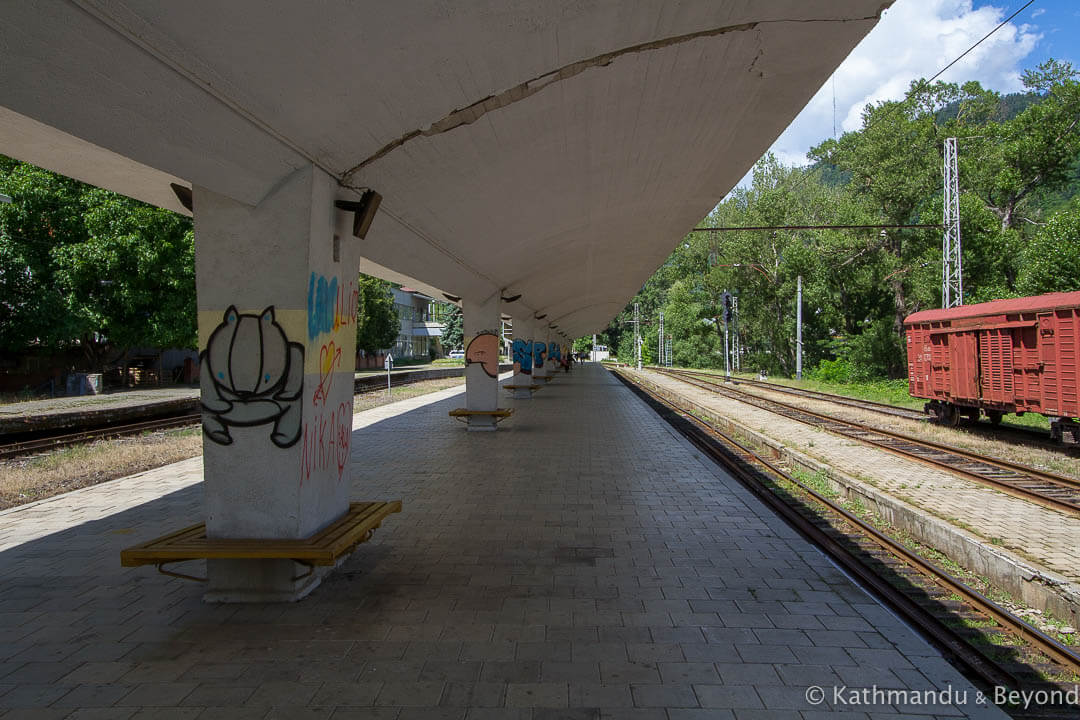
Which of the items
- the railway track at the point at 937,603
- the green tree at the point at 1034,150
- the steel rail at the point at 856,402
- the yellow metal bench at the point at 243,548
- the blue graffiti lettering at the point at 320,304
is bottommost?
the railway track at the point at 937,603

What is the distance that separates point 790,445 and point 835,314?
30.8m

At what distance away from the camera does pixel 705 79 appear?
20.4ft

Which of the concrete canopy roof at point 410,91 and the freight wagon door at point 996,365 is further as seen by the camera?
the freight wagon door at point 996,365

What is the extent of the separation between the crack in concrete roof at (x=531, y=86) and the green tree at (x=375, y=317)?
43.2m

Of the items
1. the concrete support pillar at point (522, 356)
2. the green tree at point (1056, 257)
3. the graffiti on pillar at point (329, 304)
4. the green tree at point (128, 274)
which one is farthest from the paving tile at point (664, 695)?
the green tree at point (128, 274)

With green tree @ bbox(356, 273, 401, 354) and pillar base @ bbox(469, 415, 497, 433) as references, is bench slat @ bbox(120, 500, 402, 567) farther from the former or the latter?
green tree @ bbox(356, 273, 401, 354)

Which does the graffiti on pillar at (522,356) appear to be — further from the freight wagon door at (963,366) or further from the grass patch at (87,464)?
the freight wagon door at (963,366)

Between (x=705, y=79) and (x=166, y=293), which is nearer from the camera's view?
(x=705, y=79)

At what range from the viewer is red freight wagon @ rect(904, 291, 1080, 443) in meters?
11.2

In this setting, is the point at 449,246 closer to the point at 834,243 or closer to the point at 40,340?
the point at 40,340

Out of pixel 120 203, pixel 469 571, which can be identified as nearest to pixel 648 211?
pixel 469 571

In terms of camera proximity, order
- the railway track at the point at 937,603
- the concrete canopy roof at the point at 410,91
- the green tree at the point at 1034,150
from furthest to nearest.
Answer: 1. the green tree at the point at 1034,150
2. the railway track at the point at 937,603
3. the concrete canopy roof at the point at 410,91

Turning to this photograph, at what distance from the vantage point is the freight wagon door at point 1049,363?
37.4 feet

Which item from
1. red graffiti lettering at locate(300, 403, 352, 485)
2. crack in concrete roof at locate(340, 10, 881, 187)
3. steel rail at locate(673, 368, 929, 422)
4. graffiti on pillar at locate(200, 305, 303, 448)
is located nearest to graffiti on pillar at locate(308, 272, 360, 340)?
graffiti on pillar at locate(200, 305, 303, 448)
